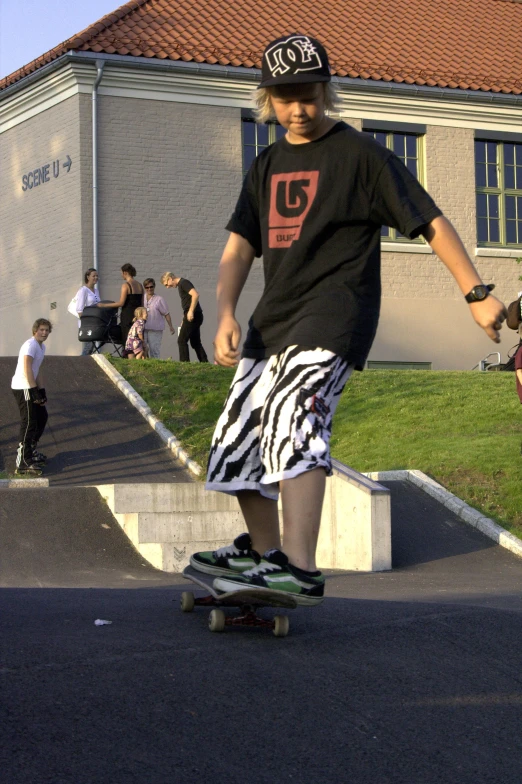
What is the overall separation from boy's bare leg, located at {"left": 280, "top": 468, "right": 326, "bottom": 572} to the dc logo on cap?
4.80ft

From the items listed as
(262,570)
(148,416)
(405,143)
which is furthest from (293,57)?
(405,143)

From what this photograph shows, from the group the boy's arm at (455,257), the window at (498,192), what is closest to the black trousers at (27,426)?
the boy's arm at (455,257)

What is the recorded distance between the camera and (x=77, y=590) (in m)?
6.12

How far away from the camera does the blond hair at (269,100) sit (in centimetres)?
422

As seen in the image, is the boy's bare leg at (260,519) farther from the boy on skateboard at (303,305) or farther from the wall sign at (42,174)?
the wall sign at (42,174)

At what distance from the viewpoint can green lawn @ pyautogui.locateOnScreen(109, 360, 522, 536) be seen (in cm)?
1233

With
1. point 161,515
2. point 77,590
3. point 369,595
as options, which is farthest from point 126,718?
point 161,515

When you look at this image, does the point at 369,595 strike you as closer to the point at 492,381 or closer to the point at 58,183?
the point at 492,381

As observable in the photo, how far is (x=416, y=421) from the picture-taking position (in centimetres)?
1513

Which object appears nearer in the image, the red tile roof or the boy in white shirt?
the boy in white shirt

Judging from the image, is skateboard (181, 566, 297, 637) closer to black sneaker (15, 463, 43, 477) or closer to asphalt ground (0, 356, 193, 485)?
asphalt ground (0, 356, 193, 485)

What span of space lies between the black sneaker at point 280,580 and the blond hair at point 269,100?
1657 millimetres

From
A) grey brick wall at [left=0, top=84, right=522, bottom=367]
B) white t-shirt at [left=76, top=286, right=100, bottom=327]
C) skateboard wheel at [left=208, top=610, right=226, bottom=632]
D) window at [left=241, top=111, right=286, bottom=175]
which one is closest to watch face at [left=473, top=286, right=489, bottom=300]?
skateboard wheel at [left=208, top=610, right=226, bottom=632]

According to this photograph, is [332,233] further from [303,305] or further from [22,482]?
[22,482]
